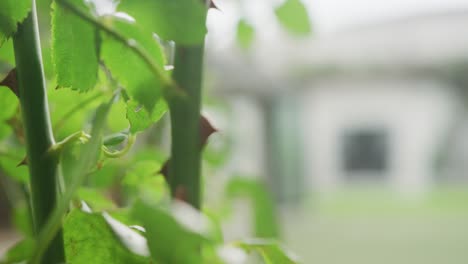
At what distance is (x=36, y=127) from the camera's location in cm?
13

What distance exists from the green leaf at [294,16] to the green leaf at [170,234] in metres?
0.18

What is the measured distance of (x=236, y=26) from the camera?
30 cm

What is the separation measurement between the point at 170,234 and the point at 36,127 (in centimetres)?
6

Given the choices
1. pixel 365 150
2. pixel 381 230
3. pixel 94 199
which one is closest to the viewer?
pixel 94 199

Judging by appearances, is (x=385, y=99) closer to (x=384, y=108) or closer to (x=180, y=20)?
(x=384, y=108)

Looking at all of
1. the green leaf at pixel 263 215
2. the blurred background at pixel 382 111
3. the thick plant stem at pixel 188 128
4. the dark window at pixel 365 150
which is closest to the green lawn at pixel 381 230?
the blurred background at pixel 382 111

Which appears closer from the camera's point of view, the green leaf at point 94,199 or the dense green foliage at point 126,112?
the dense green foliage at point 126,112

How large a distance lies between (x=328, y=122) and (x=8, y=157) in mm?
9393

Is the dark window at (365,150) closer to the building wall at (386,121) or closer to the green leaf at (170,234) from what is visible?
the building wall at (386,121)

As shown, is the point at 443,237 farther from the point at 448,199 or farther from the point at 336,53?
the point at 336,53

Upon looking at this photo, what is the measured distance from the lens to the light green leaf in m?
0.13

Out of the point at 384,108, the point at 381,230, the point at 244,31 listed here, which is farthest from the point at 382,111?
the point at 244,31

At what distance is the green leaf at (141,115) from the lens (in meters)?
0.13

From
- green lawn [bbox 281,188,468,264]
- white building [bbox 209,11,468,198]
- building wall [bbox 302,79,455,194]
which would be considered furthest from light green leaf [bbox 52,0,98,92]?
building wall [bbox 302,79,455,194]
